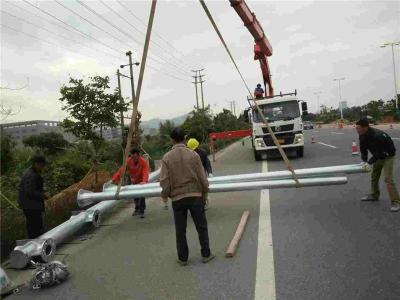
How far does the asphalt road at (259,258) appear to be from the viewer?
470cm

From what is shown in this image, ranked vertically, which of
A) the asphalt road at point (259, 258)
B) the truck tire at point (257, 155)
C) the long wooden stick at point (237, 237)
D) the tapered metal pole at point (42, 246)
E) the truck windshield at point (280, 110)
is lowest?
the asphalt road at point (259, 258)

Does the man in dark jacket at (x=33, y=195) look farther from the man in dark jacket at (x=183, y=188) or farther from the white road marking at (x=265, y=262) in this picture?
the white road marking at (x=265, y=262)

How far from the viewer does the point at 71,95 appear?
1485 centimetres

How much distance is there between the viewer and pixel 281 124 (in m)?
18.5

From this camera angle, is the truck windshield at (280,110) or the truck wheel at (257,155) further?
the truck wheel at (257,155)

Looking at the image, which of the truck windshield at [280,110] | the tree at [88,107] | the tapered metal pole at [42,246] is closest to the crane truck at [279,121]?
the truck windshield at [280,110]

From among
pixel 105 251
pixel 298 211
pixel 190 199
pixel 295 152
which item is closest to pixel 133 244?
pixel 105 251

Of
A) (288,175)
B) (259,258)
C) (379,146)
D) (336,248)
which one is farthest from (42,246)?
(379,146)

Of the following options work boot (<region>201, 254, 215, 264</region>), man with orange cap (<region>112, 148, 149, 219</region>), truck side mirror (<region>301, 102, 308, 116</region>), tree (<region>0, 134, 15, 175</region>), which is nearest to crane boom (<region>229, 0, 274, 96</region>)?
truck side mirror (<region>301, 102, 308, 116</region>)

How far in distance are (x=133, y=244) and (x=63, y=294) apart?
2.03 meters

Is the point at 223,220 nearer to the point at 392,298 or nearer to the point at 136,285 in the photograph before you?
the point at 136,285

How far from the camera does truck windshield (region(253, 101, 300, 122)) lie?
18.7 m

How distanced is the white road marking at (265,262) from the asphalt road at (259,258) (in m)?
0.01

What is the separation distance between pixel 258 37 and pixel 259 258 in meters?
15.5
